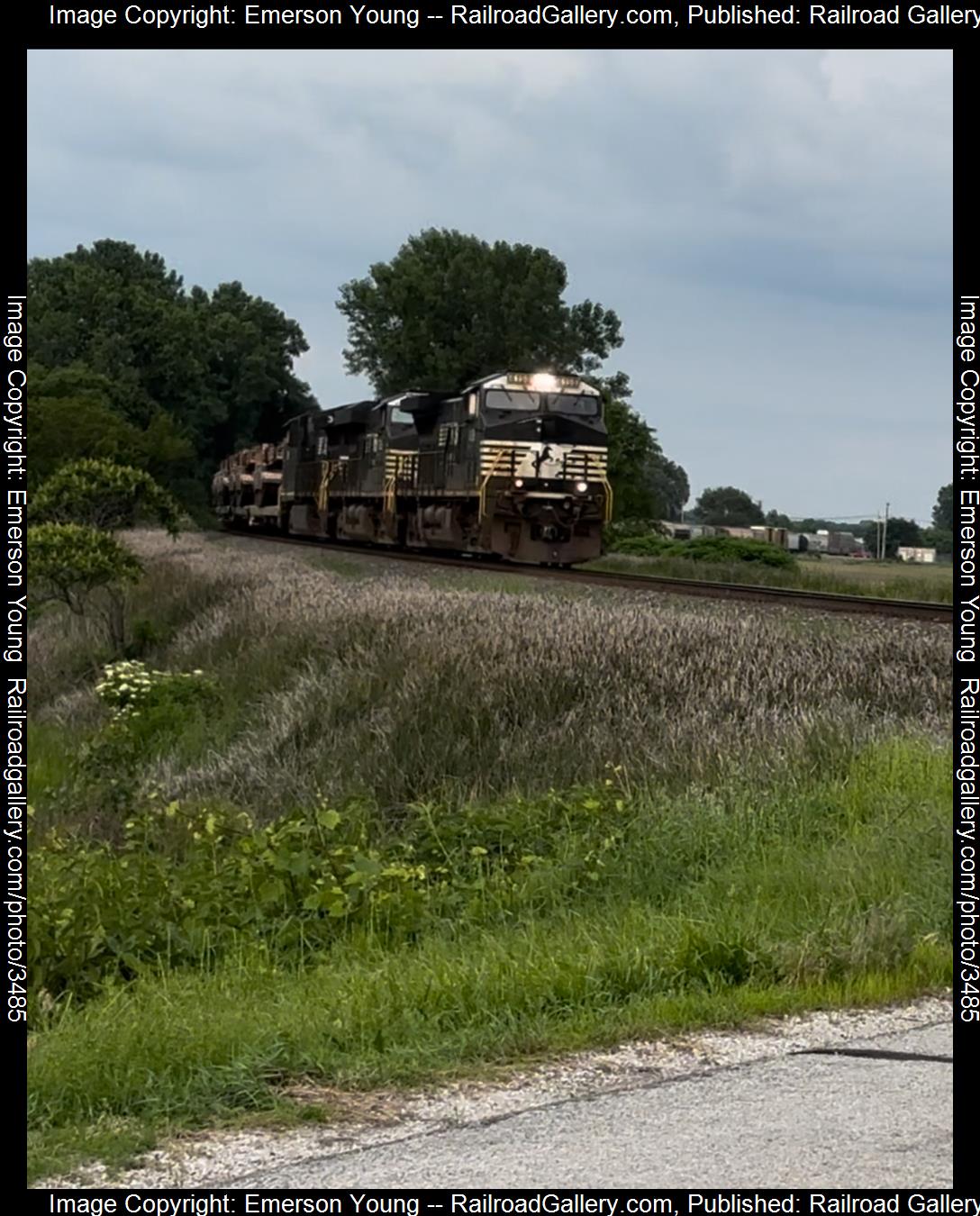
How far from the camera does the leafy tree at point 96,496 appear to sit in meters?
22.2

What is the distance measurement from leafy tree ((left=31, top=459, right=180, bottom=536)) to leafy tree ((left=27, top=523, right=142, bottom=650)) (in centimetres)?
127

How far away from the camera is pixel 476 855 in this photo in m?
7.77

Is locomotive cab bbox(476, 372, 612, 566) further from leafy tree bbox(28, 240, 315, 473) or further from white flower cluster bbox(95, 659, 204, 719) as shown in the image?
leafy tree bbox(28, 240, 315, 473)

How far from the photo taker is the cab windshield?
25.2 metres

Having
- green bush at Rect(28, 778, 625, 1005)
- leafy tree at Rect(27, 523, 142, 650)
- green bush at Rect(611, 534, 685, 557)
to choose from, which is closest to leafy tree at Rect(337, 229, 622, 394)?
green bush at Rect(611, 534, 685, 557)

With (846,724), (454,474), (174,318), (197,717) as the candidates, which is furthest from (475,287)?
(846,724)

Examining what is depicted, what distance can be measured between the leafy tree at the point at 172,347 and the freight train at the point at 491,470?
18849mm

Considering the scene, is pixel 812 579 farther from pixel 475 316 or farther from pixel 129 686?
pixel 475 316

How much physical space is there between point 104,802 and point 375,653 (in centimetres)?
278

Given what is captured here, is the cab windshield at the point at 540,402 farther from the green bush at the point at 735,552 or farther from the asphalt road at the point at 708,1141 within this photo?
the asphalt road at the point at 708,1141

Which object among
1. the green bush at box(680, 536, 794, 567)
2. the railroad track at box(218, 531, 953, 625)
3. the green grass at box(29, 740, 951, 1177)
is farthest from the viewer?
the green bush at box(680, 536, 794, 567)

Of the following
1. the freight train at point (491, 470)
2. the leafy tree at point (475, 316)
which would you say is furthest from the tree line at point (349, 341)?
the freight train at point (491, 470)

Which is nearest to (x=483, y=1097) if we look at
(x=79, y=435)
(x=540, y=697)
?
(x=540, y=697)

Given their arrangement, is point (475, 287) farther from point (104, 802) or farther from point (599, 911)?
point (599, 911)
